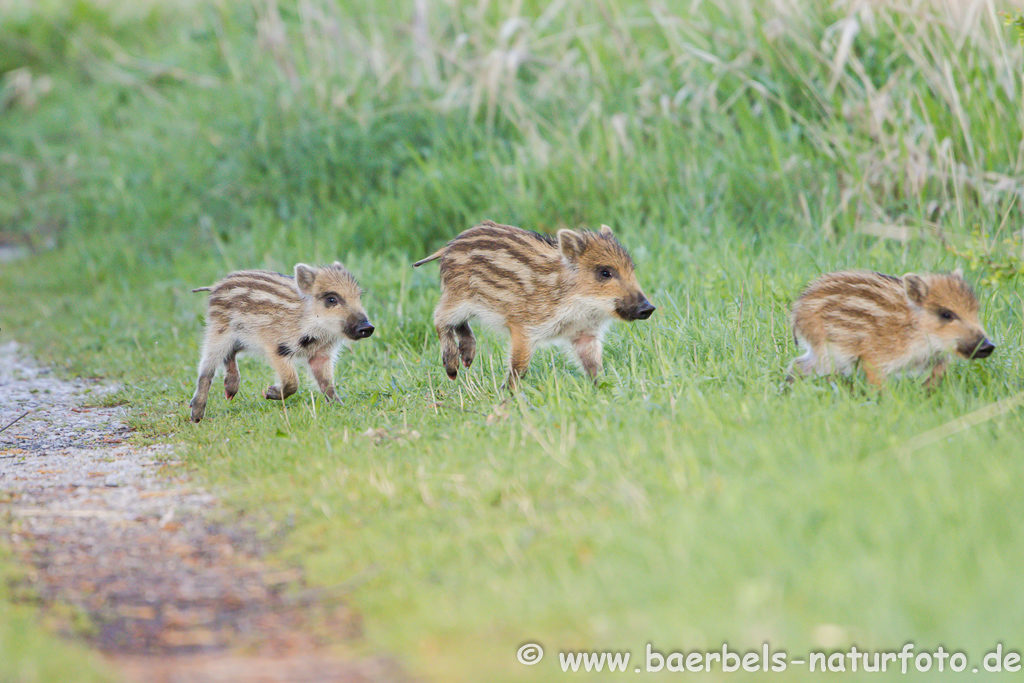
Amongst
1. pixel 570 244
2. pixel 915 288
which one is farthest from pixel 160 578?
pixel 915 288

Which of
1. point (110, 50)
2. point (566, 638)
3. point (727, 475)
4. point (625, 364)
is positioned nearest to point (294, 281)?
point (625, 364)

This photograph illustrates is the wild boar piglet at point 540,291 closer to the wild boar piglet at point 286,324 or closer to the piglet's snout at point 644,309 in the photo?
the piglet's snout at point 644,309

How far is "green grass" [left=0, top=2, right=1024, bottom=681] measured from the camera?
3.79 metres

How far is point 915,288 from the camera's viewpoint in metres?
6.16

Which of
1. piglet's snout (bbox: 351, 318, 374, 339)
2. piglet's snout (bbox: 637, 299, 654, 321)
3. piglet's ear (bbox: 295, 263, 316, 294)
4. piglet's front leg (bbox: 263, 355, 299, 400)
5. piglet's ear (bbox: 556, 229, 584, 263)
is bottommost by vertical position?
piglet's snout (bbox: 637, 299, 654, 321)

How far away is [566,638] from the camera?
3.61 m

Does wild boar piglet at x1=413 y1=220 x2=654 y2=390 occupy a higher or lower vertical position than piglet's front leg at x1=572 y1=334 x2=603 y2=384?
higher

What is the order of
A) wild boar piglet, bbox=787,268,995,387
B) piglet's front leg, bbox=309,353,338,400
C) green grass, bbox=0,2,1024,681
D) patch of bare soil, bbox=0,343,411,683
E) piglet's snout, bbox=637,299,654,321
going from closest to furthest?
1. patch of bare soil, bbox=0,343,411,683
2. green grass, bbox=0,2,1024,681
3. wild boar piglet, bbox=787,268,995,387
4. piglet's snout, bbox=637,299,654,321
5. piglet's front leg, bbox=309,353,338,400

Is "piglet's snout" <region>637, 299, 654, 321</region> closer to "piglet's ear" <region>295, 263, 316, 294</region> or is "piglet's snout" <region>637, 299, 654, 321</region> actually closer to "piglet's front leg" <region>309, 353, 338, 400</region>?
"piglet's front leg" <region>309, 353, 338, 400</region>

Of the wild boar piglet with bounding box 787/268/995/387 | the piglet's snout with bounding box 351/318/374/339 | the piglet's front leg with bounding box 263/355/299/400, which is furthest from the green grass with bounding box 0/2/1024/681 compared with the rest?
the piglet's snout with bounding box 351/318/374/339

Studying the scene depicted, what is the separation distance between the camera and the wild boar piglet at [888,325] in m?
6.05

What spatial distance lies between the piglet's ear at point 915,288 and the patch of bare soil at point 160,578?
3665 mm

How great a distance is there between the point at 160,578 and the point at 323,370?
330cm

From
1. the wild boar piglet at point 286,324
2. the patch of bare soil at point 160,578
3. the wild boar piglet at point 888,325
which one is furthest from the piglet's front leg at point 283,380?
the wild boar piglet at point 888,325
